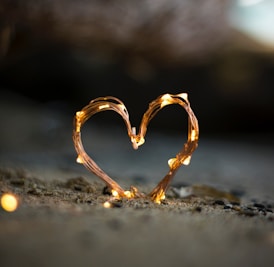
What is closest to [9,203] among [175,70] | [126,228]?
[126,228]

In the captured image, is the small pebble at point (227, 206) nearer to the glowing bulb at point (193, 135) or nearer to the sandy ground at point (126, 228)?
→ the sandy ground at point (126, 228)

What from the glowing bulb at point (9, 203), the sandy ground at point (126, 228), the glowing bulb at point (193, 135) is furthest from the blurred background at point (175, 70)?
the glowing bulb at point (9, 203)

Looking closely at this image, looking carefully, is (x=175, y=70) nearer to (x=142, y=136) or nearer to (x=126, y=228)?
(x=142, y=136)

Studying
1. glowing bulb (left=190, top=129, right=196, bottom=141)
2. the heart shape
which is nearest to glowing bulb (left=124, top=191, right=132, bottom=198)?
the heart shape

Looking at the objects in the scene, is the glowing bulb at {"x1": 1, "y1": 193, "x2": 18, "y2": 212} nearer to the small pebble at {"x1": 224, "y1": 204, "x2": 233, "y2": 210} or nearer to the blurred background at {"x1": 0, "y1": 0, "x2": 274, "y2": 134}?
the small pebble at {"x1": 224, "y1": 204, "x2": 233, "y2": 210}

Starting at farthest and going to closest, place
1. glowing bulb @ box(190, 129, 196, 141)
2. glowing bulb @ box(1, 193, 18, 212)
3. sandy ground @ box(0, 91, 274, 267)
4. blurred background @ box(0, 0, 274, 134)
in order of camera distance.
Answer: blurred background @ box(0, 0, 274, 134)
glowing bulb @ box(190, 129, 196, 141)
glowing bulb @ box(1, 193, 18, 212)
sandy ground @ box(0, 91, 274, 267)

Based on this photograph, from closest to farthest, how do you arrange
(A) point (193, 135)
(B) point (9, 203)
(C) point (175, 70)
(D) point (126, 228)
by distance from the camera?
(D) point (126, 228) → (B) point (9, 203) → (A) point (193, 135) → (C) point (175, 70)

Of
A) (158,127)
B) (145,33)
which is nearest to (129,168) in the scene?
(145,33)

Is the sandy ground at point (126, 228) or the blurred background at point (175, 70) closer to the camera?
the sandy ground at point (126, 228)
